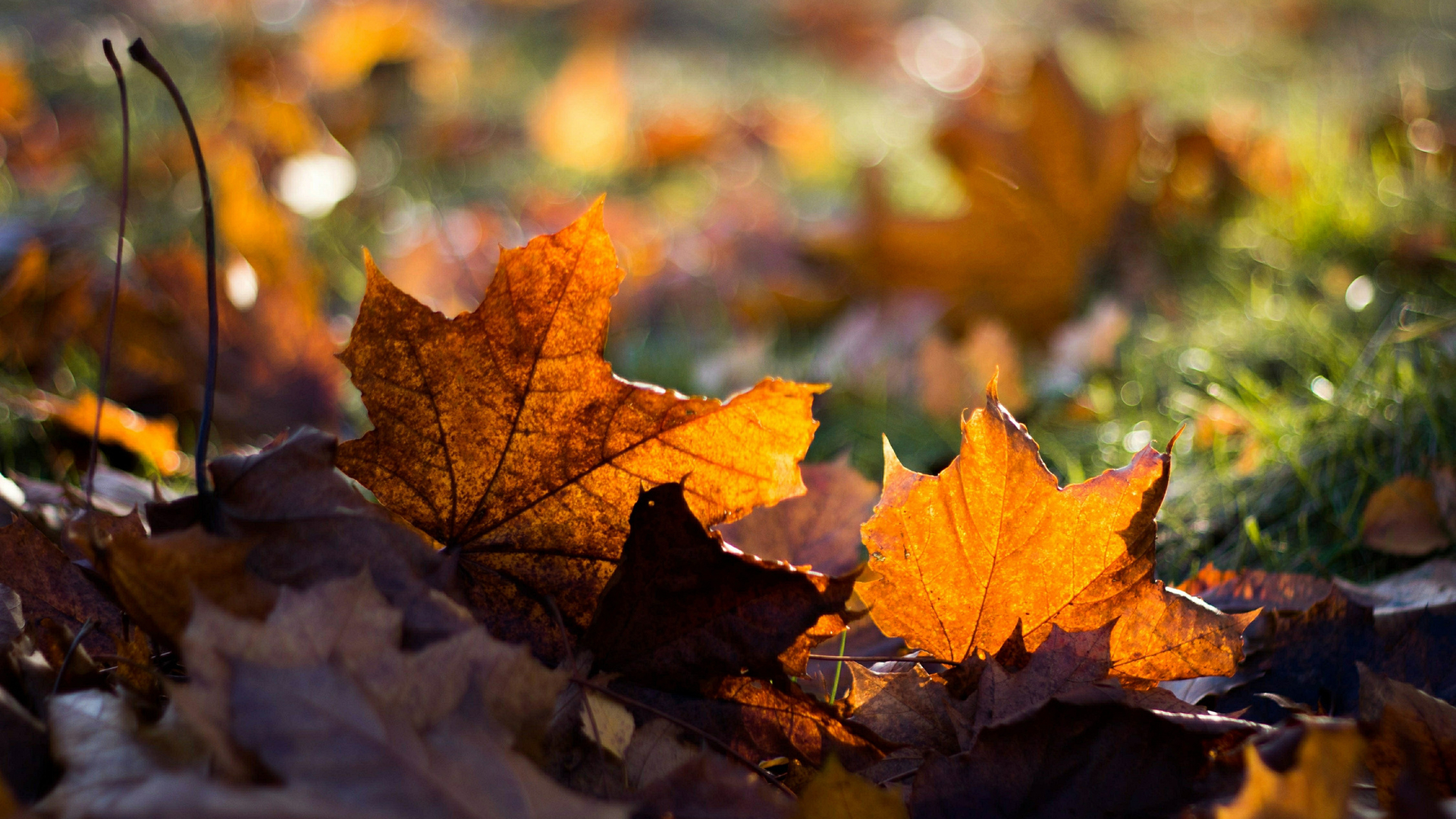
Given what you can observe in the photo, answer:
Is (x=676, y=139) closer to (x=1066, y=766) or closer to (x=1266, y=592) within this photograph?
(x=1266, y=592)

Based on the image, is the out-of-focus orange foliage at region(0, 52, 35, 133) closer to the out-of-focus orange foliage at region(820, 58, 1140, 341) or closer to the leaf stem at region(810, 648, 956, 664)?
the out-of-focus orange foliage at region(820, 58, 1140, 341)

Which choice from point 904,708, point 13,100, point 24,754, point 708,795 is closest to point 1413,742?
point 904,708

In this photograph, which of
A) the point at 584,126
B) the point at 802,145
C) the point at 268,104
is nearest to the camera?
the point at 268,104

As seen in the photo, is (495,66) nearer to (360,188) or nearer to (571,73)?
(571,73)

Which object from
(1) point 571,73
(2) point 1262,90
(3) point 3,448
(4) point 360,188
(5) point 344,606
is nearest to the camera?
(5) point 344,606

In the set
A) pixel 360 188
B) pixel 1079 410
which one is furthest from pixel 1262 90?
pixel 360 188

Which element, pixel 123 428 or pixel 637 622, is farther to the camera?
pixel 123 428

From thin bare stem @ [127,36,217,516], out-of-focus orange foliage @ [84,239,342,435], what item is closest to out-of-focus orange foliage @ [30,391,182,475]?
out-of-focus orange foliage @ [84,239,342,435]

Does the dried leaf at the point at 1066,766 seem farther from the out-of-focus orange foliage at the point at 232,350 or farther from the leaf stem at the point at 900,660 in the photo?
the out-of-focus orange foliage at the point at 232,350

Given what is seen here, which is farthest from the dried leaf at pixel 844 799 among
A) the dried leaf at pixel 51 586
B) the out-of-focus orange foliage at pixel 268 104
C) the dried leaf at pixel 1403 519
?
the out-of-focus orange foliage at pixel 268 104
